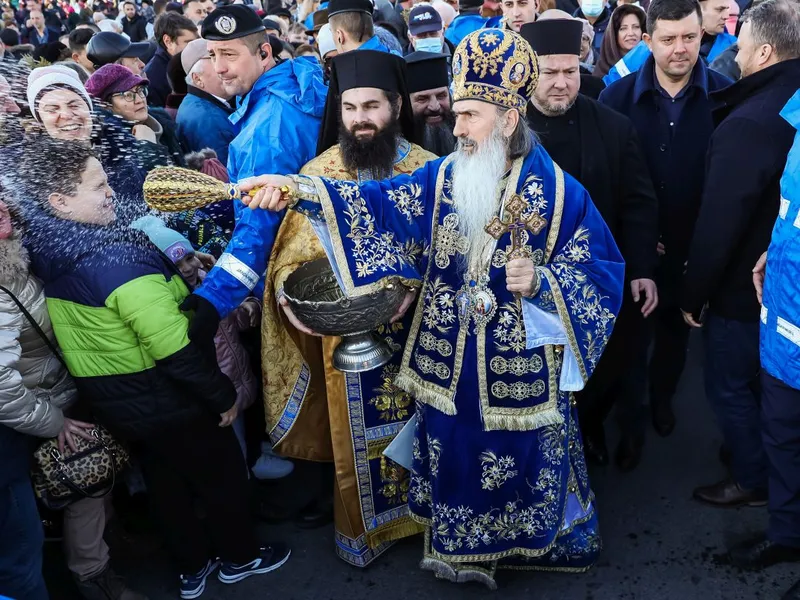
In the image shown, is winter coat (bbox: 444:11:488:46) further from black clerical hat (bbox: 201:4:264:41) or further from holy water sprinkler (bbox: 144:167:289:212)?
holy water sprinkler (bbox: 144:167:289:212)

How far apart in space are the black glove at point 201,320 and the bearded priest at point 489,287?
48 centimetres

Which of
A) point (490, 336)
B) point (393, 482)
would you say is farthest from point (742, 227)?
point (393, 482)

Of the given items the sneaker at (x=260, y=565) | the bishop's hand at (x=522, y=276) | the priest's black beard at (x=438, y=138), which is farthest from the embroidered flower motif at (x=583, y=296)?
the sneaker at (x=260, y=565)

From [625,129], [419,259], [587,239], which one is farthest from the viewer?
[625,129]

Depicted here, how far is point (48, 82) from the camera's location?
9.65ft

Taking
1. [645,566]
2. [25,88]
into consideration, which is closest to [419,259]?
[645,566]

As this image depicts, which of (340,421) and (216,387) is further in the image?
(340,421)

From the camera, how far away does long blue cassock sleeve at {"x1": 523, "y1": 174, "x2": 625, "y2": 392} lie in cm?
238

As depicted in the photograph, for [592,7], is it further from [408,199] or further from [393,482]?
[393,482]

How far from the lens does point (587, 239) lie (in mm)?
2451

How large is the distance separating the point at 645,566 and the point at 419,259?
1.63 metres

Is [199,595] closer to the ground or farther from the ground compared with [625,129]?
closer to the ground

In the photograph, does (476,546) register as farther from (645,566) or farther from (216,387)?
(216,387)

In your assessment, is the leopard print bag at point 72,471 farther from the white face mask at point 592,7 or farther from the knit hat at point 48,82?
the white face mask at point 592,7
